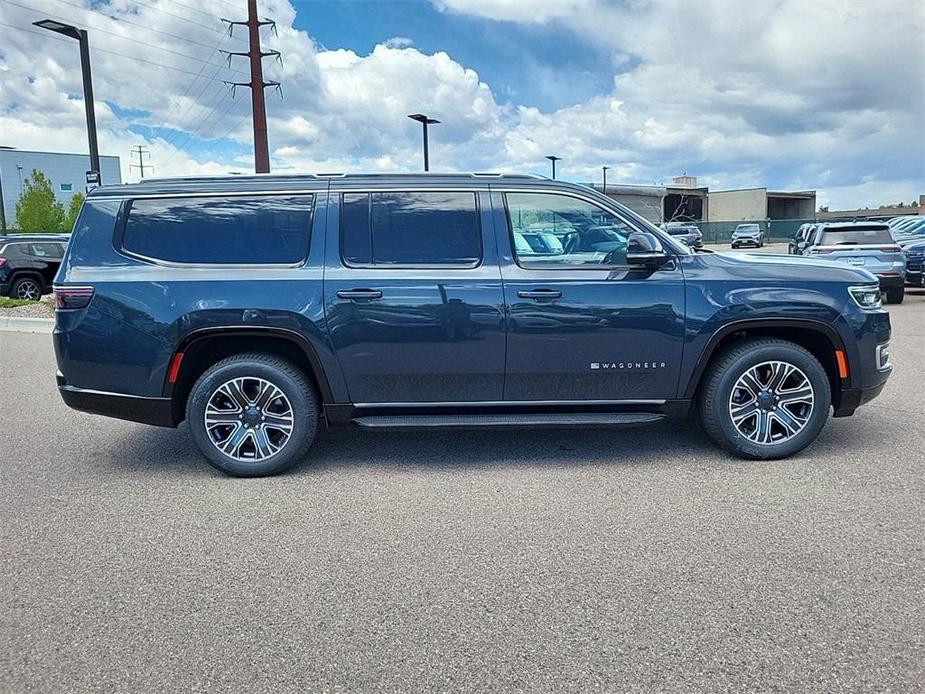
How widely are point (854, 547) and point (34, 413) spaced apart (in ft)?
21.8

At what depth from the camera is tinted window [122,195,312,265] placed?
4566 mm

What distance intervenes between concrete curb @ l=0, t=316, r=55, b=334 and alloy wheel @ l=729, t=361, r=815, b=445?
38.2 ft

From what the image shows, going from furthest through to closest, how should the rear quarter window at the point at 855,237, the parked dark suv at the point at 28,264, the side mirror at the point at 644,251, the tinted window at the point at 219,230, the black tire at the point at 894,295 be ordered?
the parked dark suv at the point at 28,264, the black tire at the point at 894,295, the rear quarter window at the point at 855,237, the tinted window at the point at 219,230, the side mirror at the point at 644,251

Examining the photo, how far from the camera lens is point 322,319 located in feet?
14.7

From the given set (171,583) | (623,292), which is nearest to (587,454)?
(623,292)

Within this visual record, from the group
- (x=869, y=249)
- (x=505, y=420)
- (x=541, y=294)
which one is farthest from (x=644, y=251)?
(x=869, y=249)

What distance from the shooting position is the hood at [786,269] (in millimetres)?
4641

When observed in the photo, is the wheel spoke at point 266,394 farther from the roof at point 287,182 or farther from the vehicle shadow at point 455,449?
the roof at point 287,182

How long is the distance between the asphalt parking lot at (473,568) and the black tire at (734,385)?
0.15 meters

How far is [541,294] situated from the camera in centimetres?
452

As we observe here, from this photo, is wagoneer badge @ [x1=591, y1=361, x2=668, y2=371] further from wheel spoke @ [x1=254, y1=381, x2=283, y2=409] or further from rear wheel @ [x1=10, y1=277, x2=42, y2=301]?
rear wheel @ [x1=10, y1=277, x2=42, y2=301]

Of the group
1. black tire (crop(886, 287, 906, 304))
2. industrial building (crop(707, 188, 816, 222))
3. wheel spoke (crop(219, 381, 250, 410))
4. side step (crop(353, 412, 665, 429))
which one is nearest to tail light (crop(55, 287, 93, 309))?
wheel spoke (crop(219, 381, 250, 410))

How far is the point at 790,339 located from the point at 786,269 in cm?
A: 51

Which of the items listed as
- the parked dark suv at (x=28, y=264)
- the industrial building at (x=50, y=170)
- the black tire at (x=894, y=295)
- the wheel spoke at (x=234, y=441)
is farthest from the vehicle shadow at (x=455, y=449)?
the industrial building at (x=50, y=170)
